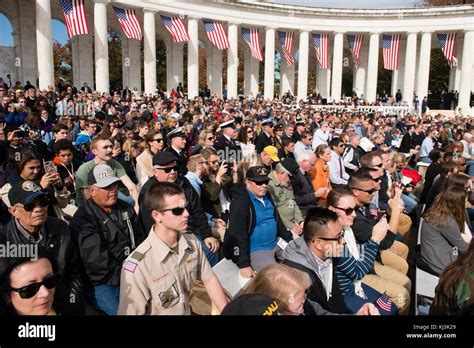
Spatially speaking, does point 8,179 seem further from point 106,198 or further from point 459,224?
point 459,224

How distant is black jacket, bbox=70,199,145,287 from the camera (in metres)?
4.26

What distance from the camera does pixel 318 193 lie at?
26.1ft

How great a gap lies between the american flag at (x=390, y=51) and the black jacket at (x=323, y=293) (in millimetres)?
40048

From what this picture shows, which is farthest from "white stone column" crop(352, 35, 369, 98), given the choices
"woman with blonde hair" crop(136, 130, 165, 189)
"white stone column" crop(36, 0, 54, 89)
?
"woman with blonde hair" crop(136, 130, 165, 189)

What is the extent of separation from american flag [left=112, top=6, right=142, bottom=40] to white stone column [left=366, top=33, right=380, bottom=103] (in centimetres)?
2626

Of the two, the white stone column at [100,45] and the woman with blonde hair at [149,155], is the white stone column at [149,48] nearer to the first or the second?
the white stone column at [100,45]

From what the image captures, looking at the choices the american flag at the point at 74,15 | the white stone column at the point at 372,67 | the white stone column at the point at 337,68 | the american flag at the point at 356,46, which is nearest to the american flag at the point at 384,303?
the american flag at the point at 74,15

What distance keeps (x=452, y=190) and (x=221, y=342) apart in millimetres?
4215

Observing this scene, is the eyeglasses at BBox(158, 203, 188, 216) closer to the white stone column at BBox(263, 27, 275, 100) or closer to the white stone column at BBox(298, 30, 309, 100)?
the white stone column at BBox(263, 27, 275, 100)

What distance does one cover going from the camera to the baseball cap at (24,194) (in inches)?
160

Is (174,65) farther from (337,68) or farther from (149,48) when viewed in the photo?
(337,68)

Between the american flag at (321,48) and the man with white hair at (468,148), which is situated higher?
the american flag at (321,48)

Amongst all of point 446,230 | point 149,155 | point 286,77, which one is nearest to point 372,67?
point 286,77

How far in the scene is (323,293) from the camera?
4.02 meters
